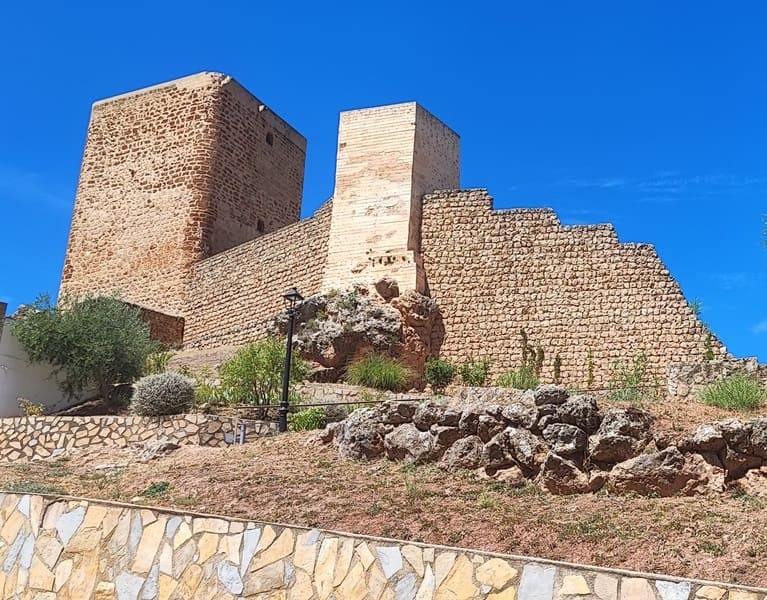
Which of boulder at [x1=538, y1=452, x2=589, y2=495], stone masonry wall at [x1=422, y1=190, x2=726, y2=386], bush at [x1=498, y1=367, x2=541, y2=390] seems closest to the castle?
stone masonry wall at [x1=422, y1=190, x2=726, y2=386]

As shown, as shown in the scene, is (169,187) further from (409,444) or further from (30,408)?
(409,444)

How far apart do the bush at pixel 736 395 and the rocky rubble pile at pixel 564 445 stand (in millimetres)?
2461

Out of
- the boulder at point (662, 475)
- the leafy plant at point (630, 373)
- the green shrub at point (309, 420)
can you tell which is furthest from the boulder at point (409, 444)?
the leafy plant at point (630, 373)

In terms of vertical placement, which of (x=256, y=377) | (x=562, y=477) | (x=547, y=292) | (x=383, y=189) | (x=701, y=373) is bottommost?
(x=562, y=477)

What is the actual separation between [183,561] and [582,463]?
4182 millimetres

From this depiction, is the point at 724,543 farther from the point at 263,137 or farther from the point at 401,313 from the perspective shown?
the point at 263,137

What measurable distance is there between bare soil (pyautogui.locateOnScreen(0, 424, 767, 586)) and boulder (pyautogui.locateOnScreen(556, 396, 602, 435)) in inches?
36.8

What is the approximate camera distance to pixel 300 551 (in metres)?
6.45

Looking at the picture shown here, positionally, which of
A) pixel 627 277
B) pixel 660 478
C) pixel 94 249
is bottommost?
pixel 660 478

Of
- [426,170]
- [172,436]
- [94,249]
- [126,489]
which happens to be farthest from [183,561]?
[94,249]

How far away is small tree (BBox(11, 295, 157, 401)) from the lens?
1734 centimetres

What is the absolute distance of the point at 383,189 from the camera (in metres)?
20.2

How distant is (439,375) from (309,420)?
16.9 feet

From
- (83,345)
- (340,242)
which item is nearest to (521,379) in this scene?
(340,242)
